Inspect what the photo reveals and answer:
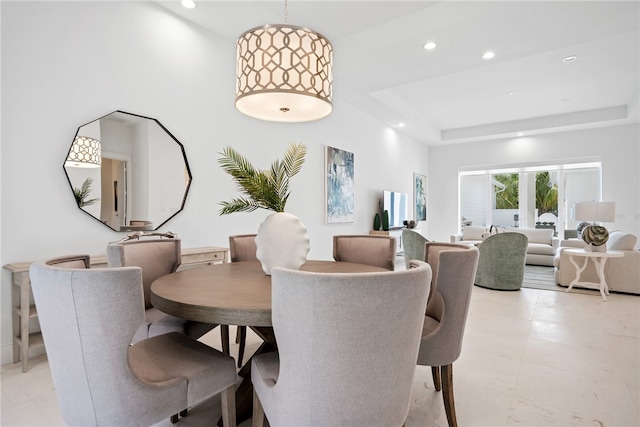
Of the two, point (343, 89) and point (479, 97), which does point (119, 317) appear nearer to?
point (343, 89)

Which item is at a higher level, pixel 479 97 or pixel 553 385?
pixel 479 97

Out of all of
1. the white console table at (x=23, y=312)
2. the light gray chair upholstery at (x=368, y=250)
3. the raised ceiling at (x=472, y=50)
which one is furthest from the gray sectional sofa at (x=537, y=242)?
the white console table at (x=23, y=312)

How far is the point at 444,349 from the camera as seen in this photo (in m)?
1.60

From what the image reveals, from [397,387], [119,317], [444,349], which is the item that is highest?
[119,317]

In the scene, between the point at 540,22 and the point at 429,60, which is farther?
the point at 429,60

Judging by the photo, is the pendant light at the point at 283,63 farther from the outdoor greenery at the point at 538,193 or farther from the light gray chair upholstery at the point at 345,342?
the outdoor greenery at the point at 538,193

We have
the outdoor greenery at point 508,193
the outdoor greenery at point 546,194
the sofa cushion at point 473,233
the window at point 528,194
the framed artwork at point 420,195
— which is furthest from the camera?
the outdoor greenery at point 508,193

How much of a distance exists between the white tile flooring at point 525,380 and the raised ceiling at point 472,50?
283 centimetres

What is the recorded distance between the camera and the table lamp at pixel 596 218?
172 inches

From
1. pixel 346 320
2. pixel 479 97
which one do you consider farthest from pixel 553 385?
pixel 479 97

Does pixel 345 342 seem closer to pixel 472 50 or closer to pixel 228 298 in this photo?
pixel 228 298

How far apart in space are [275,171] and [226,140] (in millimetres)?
2232

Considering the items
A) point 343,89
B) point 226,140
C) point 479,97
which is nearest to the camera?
point 226,140

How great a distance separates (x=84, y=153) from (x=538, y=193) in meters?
8.89
